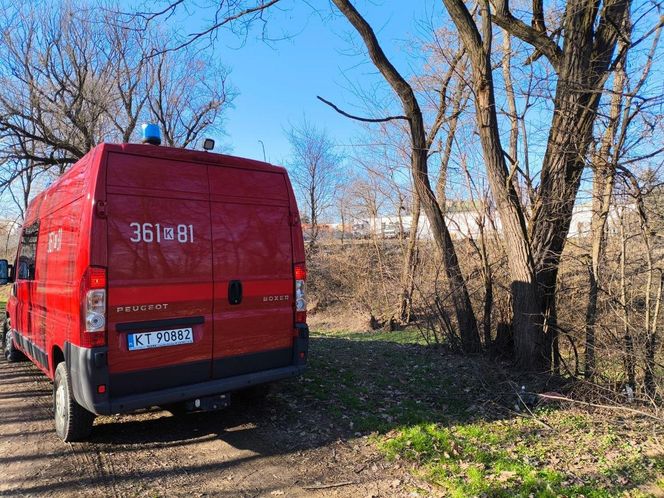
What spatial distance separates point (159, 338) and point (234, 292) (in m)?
0.80

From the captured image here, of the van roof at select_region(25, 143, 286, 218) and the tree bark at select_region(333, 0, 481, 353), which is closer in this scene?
the van roof at select_region(25, 143, 286, 218)

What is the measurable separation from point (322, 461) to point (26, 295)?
4.52m

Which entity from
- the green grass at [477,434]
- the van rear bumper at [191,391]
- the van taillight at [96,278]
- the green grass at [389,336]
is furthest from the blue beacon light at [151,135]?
the green grass at [389,336]

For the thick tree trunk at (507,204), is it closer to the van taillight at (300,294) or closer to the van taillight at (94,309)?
the van taillight at (300,294)

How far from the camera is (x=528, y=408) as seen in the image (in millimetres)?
5012

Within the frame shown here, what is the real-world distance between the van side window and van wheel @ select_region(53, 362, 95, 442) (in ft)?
6.48

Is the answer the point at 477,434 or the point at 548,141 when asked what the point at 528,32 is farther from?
the point at 477,434

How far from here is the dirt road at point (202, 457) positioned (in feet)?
12.0

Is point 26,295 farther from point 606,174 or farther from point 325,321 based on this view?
point 325,321

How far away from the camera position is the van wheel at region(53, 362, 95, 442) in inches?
168

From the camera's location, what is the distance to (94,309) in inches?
147

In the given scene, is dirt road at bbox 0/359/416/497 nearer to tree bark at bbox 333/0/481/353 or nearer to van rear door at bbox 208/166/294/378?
van rear door at bbox 208/166/294/378

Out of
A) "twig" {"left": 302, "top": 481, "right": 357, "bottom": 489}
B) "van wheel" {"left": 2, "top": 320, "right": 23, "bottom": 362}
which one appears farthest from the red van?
"van wheel" {"left": 2, "top": 320, "right": 23, "bottom": 362}

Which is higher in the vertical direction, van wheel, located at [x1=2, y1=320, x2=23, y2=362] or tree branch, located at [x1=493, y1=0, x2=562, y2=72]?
tree branch, located at [x1=493, y1=0, x2=562, y2=72]
